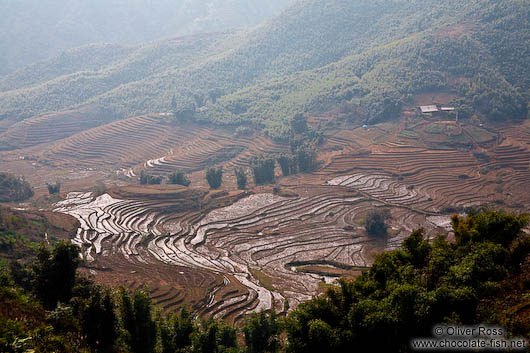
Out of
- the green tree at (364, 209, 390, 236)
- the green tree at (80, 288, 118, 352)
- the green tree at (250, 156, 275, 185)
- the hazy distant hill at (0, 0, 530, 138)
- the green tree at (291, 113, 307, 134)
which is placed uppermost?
the hazy distant hill at (0, 0, 530, 138)

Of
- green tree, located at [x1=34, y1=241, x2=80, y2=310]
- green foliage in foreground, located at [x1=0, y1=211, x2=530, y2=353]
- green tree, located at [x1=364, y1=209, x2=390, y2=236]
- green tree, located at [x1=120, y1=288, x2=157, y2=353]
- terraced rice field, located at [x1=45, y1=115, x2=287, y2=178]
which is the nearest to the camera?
green foliage in foreground, located at [x1=0, y1=211, x2=530, y2=353]

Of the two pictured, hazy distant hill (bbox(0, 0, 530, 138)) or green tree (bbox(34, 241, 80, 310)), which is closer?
green tree (bbox(34, 241, 80, 310))

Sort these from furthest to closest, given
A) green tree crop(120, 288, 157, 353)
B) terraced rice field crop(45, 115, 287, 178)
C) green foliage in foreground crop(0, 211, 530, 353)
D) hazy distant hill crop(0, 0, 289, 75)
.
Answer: hazy distant hill crop(0, 0, 289, 75) < terraced rice field crop(45, 115, 287, 178) < green tree crop(120, 288, 157, 353) < green foliage in foreground crop(0, 211, 530, 353)

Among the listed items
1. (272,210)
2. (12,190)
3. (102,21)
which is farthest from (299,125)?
(102,21)

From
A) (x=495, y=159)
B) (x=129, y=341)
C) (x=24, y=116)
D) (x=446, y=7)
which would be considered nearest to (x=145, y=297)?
(x=129, y=341)

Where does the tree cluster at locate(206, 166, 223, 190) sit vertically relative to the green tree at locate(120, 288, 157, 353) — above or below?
below

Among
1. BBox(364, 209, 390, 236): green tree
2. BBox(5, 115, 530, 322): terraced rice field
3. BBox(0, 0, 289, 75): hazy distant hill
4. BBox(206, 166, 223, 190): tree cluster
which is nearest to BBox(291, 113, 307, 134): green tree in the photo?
BBox(5, 115, 530, 322): terraced rice field

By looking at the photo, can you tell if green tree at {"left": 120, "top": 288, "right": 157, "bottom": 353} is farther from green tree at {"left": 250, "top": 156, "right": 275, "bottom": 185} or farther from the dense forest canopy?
the dense forest canopy
